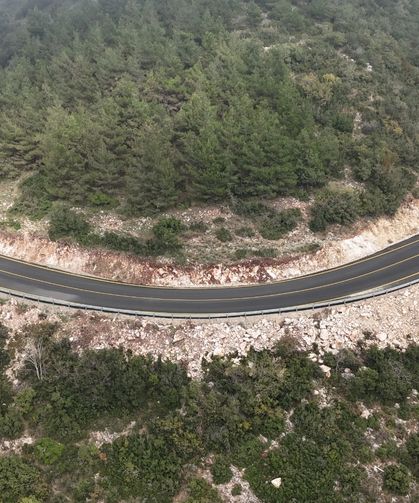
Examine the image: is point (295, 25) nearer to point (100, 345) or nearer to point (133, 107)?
point (133, 107)

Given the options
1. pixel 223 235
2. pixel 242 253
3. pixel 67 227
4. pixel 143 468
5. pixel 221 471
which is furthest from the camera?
pixel 67 227

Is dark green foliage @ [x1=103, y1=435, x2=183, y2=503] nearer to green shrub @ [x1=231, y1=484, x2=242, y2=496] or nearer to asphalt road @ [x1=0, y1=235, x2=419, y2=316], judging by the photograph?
green shrub @ [x1=231, y1=484, x2=242, y2=496]

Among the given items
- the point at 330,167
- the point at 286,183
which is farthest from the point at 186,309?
the point at 330,167

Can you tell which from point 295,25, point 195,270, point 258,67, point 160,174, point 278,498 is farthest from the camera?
point 295,25

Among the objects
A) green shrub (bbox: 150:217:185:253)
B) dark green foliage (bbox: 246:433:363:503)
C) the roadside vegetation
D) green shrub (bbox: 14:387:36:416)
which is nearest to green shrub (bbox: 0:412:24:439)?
the roadside vegetation

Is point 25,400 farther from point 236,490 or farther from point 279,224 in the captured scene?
point 279,224

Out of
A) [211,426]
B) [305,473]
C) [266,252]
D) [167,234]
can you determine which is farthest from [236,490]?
[167,234]

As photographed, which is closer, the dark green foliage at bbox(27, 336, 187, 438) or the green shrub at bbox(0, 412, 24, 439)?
the green shrub at bbox(0, 412, 24, 439)
